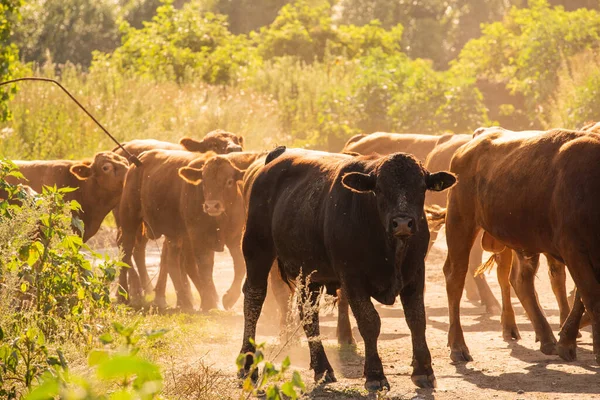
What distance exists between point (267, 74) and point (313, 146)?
23.7 feet

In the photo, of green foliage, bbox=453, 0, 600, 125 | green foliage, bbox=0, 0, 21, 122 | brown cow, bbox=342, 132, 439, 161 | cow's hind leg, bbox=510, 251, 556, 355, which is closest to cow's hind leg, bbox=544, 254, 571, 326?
cow's hind leg, bbox=510, 251, 556, 355

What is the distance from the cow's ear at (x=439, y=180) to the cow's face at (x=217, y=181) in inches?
244

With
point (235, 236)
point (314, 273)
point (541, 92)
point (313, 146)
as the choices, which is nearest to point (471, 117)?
point (313, 146)

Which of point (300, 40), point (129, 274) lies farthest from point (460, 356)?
point (300, 40)

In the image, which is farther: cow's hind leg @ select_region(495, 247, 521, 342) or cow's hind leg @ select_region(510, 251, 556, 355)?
cow's hind leg @ select_region(495, 247, 521, 342)

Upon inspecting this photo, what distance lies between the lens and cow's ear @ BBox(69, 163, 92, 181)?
15.3 meters

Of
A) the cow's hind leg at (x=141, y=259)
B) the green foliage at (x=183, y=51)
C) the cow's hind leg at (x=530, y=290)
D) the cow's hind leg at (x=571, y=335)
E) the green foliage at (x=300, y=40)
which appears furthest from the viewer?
the green foliage at (x=300, y=40)

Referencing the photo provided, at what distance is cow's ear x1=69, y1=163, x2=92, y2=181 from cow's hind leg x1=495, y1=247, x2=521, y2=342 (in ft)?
20.8

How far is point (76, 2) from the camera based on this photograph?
55156 millimetres

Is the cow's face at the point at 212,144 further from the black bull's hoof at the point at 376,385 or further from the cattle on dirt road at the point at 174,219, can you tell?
the black bull's hoof at the point at 376,385

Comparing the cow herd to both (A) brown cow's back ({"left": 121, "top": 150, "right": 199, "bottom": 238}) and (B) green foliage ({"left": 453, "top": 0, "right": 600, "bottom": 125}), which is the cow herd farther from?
(B) green foliage ({"left": 453, "top": 0, "right": 600, "bottom": 125})

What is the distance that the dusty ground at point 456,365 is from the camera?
808 cm

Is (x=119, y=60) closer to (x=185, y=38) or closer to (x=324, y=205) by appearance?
(x=185, y=38)

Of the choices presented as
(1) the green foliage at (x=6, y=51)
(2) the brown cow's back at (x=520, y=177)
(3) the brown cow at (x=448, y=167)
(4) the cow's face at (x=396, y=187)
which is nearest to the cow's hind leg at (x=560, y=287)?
(2) the brown cow's back at (x=520, y=177)
